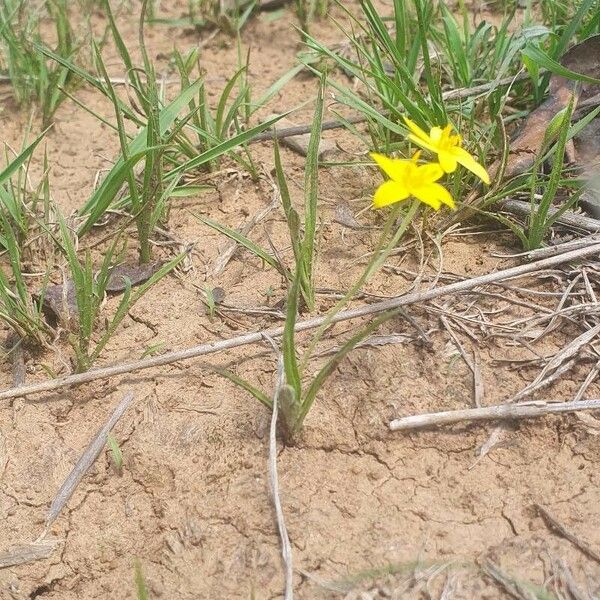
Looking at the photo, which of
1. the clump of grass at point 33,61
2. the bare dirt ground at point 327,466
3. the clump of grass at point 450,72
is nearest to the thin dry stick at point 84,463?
the bare dirt ground at point 327,466

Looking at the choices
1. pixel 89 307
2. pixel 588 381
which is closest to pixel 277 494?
pixel 89 307

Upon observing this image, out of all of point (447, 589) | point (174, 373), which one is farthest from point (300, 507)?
point (174, 373)

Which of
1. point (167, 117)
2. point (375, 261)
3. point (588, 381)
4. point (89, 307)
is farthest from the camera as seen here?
point (167, 117)

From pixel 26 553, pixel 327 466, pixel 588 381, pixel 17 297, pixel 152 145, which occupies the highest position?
pixel 152 145

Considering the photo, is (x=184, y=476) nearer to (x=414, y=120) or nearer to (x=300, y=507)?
(x=300, y=507)

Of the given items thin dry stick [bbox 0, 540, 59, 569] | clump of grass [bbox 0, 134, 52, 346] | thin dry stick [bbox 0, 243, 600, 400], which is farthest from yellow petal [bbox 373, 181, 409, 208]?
thin dry stick [bbox 0, 540, 59, 569]

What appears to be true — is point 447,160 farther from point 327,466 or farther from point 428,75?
point 327,466

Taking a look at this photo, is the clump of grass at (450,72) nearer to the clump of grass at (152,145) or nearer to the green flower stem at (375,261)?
the clump of grass at (152,145)
